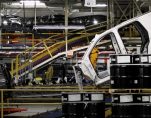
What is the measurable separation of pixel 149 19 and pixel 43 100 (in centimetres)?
496

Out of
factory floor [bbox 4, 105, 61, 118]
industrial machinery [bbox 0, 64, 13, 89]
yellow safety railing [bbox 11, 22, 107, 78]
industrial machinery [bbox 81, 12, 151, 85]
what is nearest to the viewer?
industrial machinery [bbox 81, 12, 151, 85]

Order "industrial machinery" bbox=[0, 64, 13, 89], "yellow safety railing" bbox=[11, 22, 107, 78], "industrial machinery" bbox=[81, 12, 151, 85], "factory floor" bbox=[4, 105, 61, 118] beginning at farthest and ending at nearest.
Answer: "yellow safety railing" bbox=[11, 22, 107, 78], "industrial machinery" bbox=[0, 64, 13, 89], "factory floor" bbox=[4, 105, 61, 118], "industrial machinery" bbox=[81, 12, 151, 85]

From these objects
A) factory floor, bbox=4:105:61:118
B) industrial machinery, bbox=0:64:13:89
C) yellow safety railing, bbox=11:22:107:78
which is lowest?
factory floor, bbox=4:105:61:118

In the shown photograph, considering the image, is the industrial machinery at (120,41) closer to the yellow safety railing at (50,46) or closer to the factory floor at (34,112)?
the factory floor at (34,112)

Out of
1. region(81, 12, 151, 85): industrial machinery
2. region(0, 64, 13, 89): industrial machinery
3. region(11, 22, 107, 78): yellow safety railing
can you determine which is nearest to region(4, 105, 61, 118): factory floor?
region(0, 64, 13, 89): industrial machinery

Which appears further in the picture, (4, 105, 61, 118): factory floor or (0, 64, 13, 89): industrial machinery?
(0, 64, 13, 89): industrial machinery

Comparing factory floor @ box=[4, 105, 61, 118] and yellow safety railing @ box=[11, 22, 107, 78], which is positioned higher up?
yellow safety railing @ box=[11, 22, 107, 78]

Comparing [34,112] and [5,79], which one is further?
[5,79]

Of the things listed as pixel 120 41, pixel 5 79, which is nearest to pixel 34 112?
pixel 5 79

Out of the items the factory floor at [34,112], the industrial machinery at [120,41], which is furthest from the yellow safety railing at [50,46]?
the industrial machinery at [120,41]

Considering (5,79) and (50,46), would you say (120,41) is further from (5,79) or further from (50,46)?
(50,46)

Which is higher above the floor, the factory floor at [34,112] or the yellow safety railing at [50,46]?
the yellow safety railing at [50,46]

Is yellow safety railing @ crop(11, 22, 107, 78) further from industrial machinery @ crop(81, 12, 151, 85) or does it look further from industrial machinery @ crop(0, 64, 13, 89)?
industrial machinery @ crop(81, 12, 151, 85)

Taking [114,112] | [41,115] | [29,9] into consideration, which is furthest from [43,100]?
[29,9]
